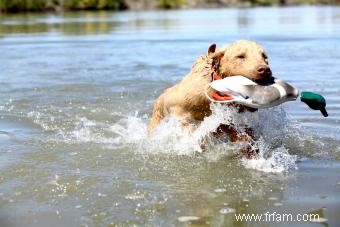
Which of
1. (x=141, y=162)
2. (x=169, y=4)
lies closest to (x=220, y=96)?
(x=141, y=162)

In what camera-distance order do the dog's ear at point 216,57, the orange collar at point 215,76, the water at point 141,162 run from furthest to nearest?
the orange collar at point 215,76 < the dog's ear at point 216,57 < the water at point 141,162

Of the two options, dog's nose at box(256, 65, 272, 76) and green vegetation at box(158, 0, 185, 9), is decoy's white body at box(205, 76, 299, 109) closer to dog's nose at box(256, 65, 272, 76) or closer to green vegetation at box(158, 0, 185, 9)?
dog's nose at box(256, 65, 272, 76)

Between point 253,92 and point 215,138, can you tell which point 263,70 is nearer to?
point 253,92

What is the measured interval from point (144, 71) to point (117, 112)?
168 inches

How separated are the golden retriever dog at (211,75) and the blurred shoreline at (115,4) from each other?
68.3 metres

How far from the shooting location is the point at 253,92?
5555 mm

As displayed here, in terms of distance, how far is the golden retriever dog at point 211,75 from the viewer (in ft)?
18.6

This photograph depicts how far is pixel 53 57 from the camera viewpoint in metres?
17.3

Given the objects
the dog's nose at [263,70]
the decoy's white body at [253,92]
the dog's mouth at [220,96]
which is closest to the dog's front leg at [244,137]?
the dog's mouth at [220,96]

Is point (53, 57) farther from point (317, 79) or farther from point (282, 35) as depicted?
point (282, 35)

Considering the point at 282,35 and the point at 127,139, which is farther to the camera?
the point at 282,35

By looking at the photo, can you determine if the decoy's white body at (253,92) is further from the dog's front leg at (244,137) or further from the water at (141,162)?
the dog's front leg at (244,137)

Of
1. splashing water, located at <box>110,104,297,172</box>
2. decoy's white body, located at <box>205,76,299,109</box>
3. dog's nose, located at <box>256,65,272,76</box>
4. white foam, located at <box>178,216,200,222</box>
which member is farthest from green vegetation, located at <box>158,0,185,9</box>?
white foam, located at <box>178,216,200,222</box>

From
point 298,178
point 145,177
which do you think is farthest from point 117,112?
point 298,178
